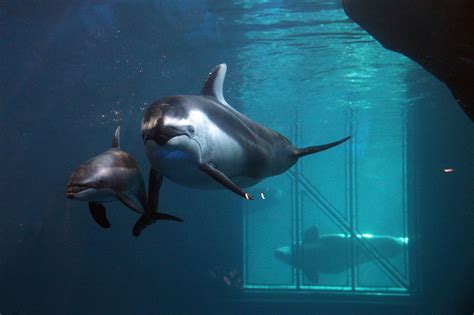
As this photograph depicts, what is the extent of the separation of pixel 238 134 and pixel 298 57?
15.2 meters

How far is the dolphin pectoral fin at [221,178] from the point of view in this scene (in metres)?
3.93

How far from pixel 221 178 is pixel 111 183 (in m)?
1.29

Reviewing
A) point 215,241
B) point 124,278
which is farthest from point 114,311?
point 215,241

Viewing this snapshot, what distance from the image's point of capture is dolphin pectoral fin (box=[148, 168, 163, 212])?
4.60m

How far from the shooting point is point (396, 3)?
750 cm

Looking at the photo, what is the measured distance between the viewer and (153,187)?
4668mm

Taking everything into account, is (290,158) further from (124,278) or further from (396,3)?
(124,278)

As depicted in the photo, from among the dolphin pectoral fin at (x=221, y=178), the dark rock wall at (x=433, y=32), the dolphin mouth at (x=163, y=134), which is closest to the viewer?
the dolphin mouth at (x=163, y=134)

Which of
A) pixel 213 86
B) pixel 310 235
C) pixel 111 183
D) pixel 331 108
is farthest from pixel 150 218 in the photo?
pixel 331 108

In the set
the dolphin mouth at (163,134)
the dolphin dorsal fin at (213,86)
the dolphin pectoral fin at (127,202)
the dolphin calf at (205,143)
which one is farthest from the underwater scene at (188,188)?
the dolphin pectoral fin at (127,202)

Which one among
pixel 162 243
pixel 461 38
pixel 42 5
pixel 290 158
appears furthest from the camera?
pixel 162 243

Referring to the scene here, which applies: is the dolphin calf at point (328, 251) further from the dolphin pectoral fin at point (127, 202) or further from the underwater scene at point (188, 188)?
the dolphin pectoral fin at point (127, 202)

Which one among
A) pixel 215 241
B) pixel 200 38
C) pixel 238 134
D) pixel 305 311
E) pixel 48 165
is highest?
pixel 200 38

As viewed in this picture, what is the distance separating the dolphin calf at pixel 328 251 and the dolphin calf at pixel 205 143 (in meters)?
16.3
